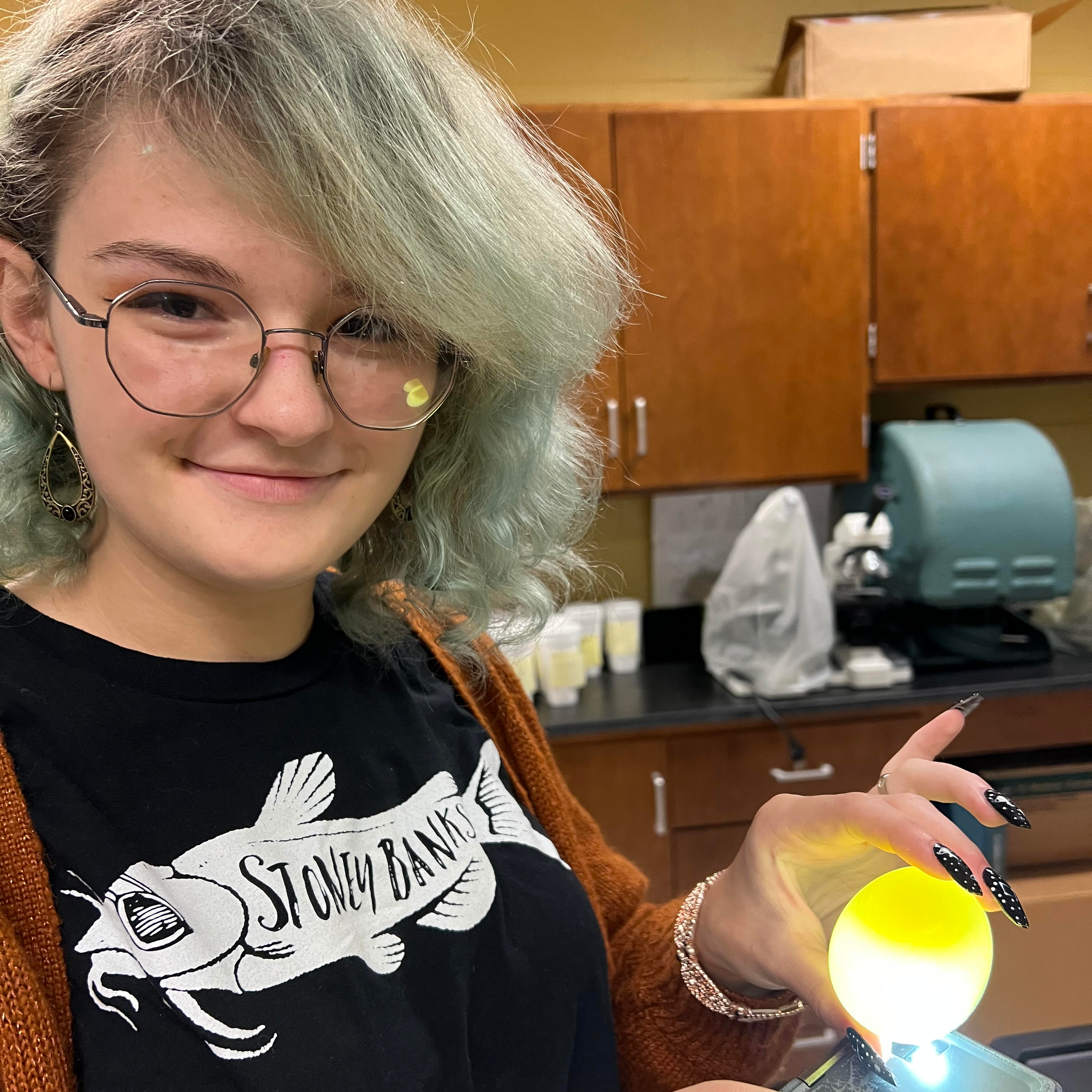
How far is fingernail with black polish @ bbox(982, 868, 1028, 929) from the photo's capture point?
26 centimetres

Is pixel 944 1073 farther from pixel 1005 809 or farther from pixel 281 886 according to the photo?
pixel 281 886

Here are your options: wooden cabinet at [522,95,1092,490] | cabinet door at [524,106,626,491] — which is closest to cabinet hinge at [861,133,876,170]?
wooden cabinet at [522,95,1092,490]

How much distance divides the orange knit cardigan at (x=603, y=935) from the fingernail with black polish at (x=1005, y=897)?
0.23m

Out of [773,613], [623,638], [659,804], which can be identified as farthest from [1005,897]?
[623,638]

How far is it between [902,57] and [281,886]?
1.73m

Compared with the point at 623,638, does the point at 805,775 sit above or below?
above

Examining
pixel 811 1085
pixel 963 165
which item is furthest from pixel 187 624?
pixel 963 165

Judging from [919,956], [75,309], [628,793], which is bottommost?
[628,793]

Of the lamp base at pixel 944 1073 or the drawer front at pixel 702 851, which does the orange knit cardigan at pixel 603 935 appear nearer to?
the drawer front at pixel 702 851

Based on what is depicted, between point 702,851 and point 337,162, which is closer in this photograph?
point 337,162

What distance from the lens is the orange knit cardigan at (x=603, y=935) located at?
0.36 meters

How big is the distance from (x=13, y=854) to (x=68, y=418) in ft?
0.78

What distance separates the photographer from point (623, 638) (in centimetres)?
159

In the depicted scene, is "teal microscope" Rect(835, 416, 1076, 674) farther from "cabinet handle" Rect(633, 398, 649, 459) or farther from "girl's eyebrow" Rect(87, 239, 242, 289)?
"girl's eyebrow" Rect(87, 239, 242, 289)
